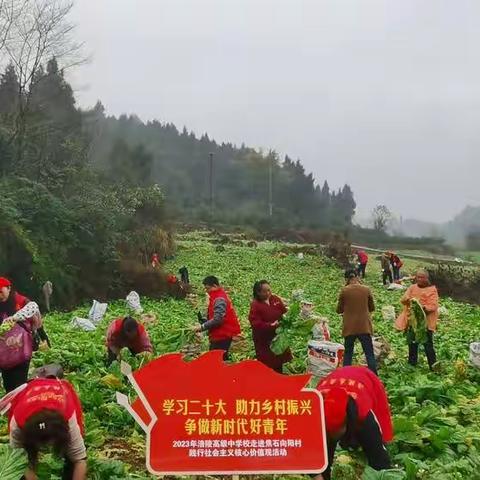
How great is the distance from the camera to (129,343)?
7.47 metres

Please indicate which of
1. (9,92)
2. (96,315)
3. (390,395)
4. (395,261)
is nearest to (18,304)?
(390,395)

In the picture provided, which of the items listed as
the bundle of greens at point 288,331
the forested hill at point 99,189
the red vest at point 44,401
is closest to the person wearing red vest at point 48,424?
the red vest at point 44,401

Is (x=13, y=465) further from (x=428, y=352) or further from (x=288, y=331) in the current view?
(x=428, y=352)

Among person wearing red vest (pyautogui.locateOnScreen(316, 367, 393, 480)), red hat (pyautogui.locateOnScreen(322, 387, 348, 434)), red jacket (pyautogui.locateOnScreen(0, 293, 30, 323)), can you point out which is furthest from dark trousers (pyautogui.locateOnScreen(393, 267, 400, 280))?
red hat (pyautogui.locateOnScreen(322, 387, 348, 434))

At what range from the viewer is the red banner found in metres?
3.89

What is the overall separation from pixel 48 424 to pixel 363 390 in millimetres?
1894

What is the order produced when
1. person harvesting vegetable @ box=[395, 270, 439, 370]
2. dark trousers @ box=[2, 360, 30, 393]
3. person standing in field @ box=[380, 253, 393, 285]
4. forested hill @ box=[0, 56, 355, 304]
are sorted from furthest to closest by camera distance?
person standing in field @ box=[380, 253, 393, 285] < forested hill @ box=[0, 56, 355, 304] < person harvesting vegetable @ box=[395, 270, 439, 370] < dark trousers @ box=[2, 360, 30, 393]

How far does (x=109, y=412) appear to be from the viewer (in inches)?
263

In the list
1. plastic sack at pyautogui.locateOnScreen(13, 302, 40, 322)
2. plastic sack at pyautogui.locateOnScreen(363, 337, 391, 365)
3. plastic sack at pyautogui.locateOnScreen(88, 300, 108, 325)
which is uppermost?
plastic sack at pyautogui.locateOnScreen(13, 302, 40, 322)

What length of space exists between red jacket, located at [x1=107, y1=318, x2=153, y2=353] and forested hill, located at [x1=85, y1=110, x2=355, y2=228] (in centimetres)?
1371

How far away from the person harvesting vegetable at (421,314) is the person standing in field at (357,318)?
94 centimetres

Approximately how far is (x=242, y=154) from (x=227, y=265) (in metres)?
6.54

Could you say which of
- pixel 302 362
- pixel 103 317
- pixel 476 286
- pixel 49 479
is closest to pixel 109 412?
A: pixel 49 479

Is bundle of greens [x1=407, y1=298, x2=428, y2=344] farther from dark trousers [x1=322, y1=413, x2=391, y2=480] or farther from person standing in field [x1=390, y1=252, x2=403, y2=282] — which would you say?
person standing in field [x1=390, y1=252, x2=403, y2=282]
